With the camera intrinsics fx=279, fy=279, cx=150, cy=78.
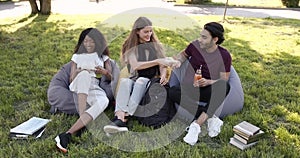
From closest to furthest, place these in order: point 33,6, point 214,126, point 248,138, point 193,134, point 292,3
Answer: point 248,138, point 193,134, point 214,126, point 33,6, point 292,3

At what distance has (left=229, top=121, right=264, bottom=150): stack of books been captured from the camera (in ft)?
8.19

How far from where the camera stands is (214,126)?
2785mm

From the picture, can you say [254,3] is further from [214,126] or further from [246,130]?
[246,130]

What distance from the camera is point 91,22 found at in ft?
28.2

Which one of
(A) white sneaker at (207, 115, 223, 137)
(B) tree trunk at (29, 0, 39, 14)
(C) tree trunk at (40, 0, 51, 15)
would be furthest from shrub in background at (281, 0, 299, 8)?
(A) white sneaker at (207, 115, 223, 137)

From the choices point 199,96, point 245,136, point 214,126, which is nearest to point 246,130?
point 245,136

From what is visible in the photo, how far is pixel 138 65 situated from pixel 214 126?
3.40ft

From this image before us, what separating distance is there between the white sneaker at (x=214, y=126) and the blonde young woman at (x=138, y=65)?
0.63 metres

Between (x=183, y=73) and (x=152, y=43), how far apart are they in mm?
524

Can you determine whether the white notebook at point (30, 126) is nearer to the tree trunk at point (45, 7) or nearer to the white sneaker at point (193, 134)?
the white sneaker at point (193, 134)

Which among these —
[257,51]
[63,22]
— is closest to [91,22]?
[63,22]

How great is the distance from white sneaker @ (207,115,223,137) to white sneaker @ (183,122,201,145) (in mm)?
131

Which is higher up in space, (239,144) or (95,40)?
(95,40)

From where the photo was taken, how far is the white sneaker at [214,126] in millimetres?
2742
